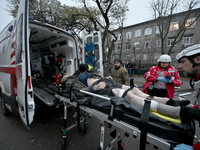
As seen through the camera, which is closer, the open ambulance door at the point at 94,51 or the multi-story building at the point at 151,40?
the open ambulance door at the point at 94,51

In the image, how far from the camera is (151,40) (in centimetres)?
1770

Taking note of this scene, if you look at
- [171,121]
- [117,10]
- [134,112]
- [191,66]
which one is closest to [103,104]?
[134,112]

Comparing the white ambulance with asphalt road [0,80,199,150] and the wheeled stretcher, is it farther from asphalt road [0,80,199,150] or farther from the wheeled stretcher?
the wheeled stretcher

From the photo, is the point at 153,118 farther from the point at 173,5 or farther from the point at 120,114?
the point at 173,5

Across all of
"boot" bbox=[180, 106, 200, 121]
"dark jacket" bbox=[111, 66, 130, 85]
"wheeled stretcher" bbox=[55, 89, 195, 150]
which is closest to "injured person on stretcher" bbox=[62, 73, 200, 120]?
"boot" bbox=[180, 106, 200, 121]

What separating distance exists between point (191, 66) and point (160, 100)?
1.88ft

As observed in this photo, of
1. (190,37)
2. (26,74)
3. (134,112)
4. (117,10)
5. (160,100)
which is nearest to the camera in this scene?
(134,112)

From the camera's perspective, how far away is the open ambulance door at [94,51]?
3351 mm

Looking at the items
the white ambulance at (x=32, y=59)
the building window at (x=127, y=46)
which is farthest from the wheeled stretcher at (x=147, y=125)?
the building window at (x=127, y=46)

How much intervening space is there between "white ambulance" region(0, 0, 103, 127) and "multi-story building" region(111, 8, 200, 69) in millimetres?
9424

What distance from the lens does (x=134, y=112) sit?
1126 millimetres

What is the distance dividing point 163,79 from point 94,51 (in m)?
2.38

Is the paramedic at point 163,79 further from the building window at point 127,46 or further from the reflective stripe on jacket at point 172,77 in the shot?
the building window at point 127,46

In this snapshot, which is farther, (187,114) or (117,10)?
(117,10)
